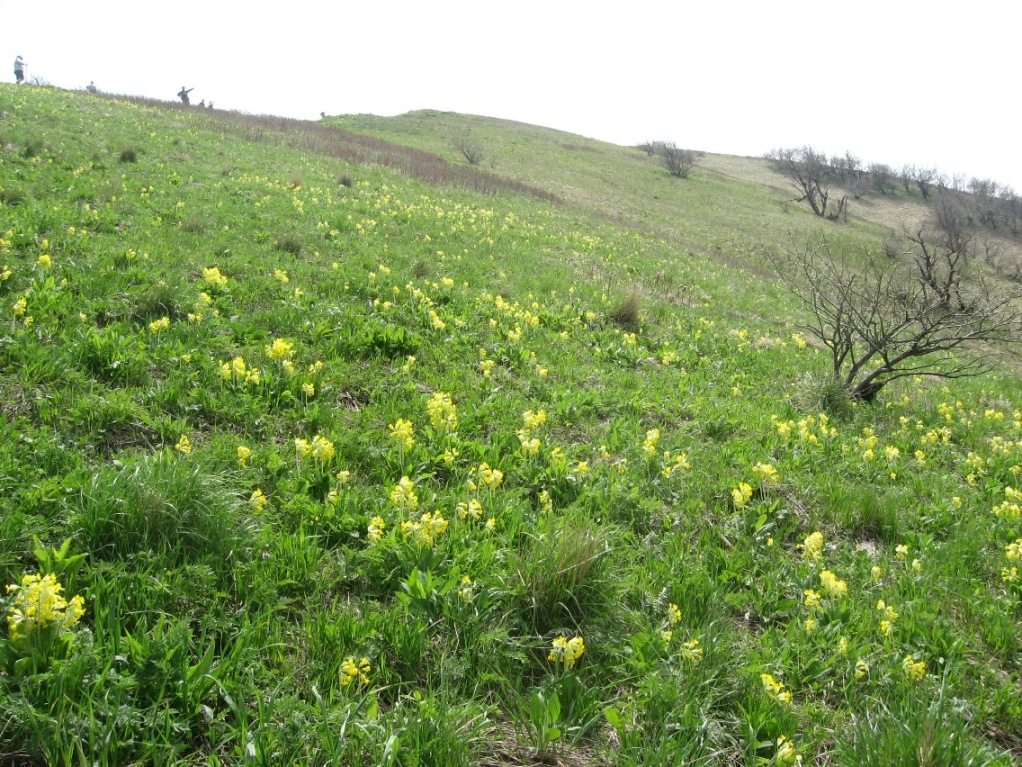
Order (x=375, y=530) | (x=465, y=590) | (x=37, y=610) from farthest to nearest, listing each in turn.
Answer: (x=375, y=530) → (x=465, y=590) → (x=37, y=610)

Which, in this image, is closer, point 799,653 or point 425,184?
point 799,653

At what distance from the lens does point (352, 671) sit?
2486mm

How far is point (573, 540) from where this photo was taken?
10.9 ft

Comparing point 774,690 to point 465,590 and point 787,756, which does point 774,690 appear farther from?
point 465,590

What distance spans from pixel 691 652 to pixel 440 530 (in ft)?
4.94

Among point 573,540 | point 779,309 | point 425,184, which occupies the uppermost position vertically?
point 425,184

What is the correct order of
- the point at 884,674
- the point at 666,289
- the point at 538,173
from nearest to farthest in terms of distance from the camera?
the point at 884,674
the point at 666,289
the point at 538,173

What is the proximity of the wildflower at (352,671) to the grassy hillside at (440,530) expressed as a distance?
24 millimetres

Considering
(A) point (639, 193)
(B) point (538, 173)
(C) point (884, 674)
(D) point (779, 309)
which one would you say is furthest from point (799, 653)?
(A) point (639, 193)

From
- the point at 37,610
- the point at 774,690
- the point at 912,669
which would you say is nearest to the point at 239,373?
the point at 37,610

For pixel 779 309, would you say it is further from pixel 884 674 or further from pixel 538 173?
pixel 538 173

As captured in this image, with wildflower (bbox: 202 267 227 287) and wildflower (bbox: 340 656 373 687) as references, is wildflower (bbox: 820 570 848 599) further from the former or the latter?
wildflower (bbox: 202 267 227 287)

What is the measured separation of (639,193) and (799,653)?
43664 mm

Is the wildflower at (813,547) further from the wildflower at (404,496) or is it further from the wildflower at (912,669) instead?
the wildflower at (404,496)
